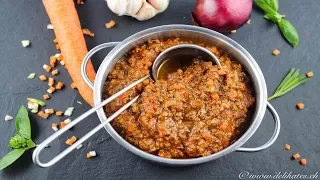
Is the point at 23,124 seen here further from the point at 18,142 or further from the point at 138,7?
the point at 138,7

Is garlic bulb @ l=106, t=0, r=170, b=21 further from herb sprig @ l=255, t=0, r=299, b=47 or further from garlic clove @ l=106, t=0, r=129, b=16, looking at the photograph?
herb sprig @ l=255, t=0, r=299, b=47

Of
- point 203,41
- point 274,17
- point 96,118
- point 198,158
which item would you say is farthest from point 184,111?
point 274,17

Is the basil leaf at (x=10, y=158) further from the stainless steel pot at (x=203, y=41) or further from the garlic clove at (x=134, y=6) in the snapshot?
the garlic clove at (x=134, y=6)

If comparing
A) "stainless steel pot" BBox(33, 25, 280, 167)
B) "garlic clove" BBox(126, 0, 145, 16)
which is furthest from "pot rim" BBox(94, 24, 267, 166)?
"garlic clove" BBox(126, 0, 145, 16)

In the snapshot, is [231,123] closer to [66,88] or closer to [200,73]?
[200,73]

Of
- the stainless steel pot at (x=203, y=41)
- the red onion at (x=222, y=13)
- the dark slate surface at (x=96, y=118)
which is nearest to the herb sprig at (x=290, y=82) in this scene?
the dark slate surface at (x=96, y=118)
